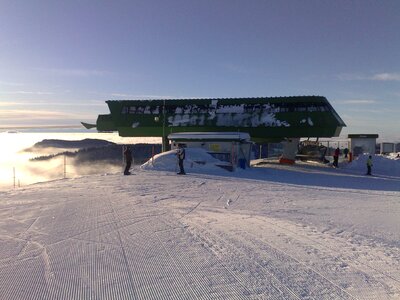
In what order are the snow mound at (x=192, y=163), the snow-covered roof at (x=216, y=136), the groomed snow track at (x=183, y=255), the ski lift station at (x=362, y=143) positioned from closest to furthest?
the groomed snow track at (x=183, y=255) < the snow mound at (x=192, y=163) < the snow-covered roof at (x=216, y=136) < the ski lift station at (x=362, y=143)

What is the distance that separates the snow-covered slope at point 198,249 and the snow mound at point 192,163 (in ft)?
38.2

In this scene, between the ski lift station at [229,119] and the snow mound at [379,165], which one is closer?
the ski lift station at [229,119]

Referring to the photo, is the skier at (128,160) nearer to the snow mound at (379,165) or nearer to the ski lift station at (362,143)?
the snow mound at (379,165)

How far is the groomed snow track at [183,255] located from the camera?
5.28 meters

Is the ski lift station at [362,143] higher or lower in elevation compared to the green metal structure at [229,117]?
lower

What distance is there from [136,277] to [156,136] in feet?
101

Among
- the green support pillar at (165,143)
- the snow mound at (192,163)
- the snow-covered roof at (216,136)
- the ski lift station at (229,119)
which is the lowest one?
the snow mound at (192,163)

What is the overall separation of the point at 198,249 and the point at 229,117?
28.3m

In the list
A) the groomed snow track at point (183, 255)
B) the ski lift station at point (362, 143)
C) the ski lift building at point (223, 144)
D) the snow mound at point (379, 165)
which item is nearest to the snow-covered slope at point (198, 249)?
the groomed snow track at point (183, 255)

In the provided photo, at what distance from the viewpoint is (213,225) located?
8961 millimetres

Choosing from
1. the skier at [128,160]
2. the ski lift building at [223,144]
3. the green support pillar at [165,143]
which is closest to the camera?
the skier at [128,160]

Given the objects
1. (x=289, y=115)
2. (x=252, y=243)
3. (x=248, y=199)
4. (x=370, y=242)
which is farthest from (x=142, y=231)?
(x=289, y=115)

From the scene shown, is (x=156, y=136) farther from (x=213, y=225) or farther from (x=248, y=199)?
(x=213, y=225)

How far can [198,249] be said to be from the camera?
6.99 m
